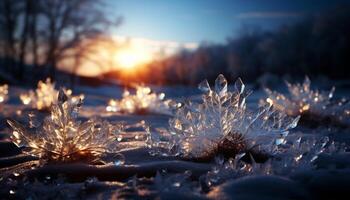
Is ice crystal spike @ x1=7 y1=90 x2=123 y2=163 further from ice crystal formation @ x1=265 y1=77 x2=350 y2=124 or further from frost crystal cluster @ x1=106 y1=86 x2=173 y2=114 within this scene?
frost crystal cluster @ x1=106 y1=86 x2=173 y2=114

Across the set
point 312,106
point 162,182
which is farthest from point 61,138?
point 312,106

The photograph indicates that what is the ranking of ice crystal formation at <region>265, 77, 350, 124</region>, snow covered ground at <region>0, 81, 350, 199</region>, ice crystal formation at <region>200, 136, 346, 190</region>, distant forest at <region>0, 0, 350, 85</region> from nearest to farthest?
snow covered ground at <region>0, 81, 350, 199</region>
ice crystal formation at <region>200, 136, 346, 190</region>
ice crystal formation at <region>265, 77, 350, 124</region>
distant forest at <region>0, 0, 350, 85</region>

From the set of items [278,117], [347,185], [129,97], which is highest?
[129,97]

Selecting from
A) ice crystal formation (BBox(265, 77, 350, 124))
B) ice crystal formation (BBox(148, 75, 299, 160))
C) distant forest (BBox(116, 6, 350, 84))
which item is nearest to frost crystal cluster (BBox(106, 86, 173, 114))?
ice crystal formation (BBox(265, 77, 350, 124))

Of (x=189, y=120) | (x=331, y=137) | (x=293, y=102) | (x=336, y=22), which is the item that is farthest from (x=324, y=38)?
(x=189, y=120)

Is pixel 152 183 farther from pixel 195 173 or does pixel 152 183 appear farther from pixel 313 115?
pixel 313 115

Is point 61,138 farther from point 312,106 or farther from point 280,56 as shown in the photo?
point 280,56
